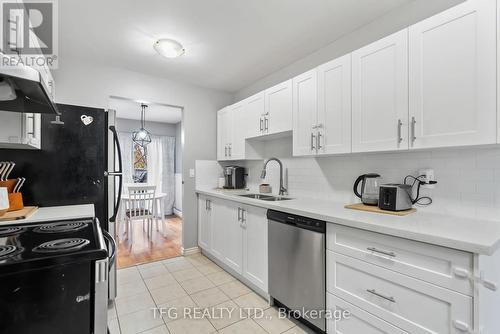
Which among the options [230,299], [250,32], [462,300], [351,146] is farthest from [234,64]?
[462,300]

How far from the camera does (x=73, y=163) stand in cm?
195

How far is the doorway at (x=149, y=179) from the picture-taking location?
155 inches

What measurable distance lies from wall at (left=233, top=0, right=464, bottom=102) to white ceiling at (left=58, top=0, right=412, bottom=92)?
0.06m

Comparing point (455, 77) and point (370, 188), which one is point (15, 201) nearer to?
point (370, 188)

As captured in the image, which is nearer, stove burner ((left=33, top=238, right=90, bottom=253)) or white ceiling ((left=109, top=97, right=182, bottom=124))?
stove burner ((left=33, top=238, right=90, bottom=253))

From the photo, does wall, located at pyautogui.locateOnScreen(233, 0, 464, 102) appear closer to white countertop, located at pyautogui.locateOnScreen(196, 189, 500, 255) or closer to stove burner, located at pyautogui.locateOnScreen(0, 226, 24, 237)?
white countertop, located at pyautogui.locateOnScreen(196, 189, 500, 255)

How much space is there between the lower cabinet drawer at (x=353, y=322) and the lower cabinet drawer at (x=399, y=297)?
0.03 meters

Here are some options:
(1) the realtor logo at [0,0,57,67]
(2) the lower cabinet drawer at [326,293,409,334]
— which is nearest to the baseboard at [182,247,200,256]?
(2) the lower cabinet drawer at [326,293,409,334]

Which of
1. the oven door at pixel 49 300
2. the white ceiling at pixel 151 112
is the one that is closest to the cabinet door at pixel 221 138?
the white ceiling at pixel 151 112

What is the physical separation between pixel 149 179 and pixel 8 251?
17.3 ft

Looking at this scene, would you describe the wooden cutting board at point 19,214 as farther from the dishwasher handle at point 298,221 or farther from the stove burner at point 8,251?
the dishwasher handle at point 298,221

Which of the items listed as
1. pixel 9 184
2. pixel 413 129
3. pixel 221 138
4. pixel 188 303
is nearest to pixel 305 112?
pixel 413 129

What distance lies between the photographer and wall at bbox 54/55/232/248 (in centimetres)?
256

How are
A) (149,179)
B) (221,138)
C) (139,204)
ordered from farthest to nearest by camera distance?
(149,179), (139,204), (221,138)
